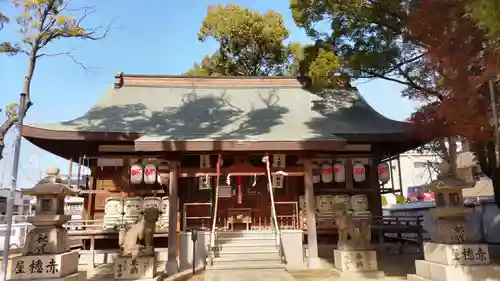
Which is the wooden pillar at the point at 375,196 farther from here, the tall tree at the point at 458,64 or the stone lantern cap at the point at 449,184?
the stone lantern cap at the point at 449,184

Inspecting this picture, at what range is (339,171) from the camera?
13.1 m

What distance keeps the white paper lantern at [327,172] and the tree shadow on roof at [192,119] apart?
219cm

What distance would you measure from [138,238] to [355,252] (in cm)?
551

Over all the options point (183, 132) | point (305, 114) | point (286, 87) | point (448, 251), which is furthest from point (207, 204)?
point (448, 251)

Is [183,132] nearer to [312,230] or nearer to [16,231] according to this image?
[312,230]

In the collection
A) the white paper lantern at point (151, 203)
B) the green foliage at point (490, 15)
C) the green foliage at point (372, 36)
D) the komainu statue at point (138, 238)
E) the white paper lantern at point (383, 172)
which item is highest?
the green foliage at point (372, 36)

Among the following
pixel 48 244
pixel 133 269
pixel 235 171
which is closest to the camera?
pixel 48 244

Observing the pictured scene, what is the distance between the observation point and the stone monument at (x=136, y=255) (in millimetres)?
8953

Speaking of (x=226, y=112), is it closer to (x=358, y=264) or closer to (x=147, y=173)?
(x=147, y=173)

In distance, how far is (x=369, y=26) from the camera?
11.7 meters

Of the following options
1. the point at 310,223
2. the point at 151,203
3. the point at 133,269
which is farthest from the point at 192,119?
the point at 133,269

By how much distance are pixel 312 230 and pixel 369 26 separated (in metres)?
6.54

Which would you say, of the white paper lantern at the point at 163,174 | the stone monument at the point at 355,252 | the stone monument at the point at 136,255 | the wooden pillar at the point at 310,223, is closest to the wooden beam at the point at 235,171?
the wooden pillar at the point at 310,223

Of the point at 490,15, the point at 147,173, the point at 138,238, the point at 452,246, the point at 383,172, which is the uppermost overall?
the point at 490,15
